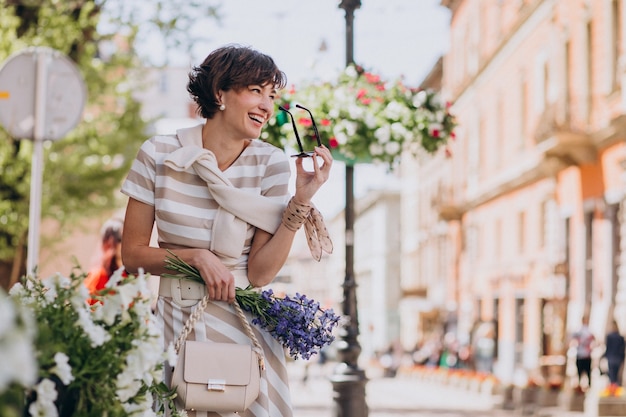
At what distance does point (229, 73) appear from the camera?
355 cm

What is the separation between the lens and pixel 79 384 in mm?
2414

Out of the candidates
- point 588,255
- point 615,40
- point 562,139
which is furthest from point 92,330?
point 588,255

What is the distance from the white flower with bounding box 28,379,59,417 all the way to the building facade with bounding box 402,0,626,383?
529 inches

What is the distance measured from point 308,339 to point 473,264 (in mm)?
44600

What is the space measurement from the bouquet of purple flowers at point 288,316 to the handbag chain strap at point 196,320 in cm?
3

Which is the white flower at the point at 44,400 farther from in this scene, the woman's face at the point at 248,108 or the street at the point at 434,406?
the street at the point at 434,406

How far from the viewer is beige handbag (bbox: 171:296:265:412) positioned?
3281 millimetres

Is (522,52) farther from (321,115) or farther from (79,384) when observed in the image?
(79,384)

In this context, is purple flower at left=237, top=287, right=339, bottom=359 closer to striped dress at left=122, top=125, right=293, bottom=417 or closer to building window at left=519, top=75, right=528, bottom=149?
striped dress at left=122, top=125, right=293, bottom=417

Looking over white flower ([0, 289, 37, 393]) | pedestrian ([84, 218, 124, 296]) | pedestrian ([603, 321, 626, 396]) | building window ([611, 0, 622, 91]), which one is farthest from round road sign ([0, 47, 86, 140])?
building window ([611, 0, 622, 91])

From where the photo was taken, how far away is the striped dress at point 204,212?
3465mm

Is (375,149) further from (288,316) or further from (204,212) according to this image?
(288,316)

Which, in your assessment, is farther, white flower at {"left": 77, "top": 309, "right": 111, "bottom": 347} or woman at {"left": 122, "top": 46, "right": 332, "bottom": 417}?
woman at {"left": 122, "top": 46, "right": 332, "bottom": 417}

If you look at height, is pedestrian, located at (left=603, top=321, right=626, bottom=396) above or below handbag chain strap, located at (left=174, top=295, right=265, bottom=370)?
above
